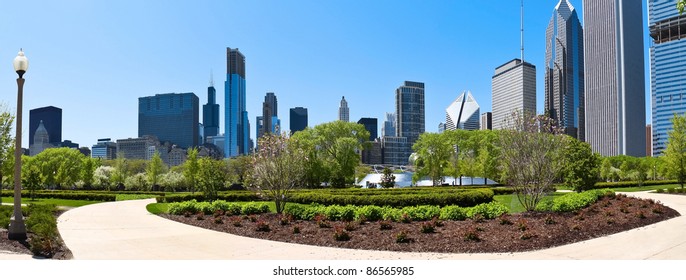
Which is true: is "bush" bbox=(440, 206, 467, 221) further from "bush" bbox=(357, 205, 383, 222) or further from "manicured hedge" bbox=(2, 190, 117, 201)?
"manicured hedge" bbox=(2, 190, 117, 201)

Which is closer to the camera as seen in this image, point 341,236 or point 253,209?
point 341,236

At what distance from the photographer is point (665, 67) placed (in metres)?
160

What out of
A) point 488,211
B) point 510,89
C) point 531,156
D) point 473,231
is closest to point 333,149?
point 531,156

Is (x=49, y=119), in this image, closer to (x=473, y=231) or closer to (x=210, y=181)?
(x=210, y=181)

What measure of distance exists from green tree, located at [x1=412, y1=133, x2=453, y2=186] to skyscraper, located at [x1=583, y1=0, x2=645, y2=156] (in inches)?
5783

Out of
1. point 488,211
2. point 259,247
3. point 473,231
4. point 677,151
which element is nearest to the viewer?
point 473,231

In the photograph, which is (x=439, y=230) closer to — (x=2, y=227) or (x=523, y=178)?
(x=523, y=178)

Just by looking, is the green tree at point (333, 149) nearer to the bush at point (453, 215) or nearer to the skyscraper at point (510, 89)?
the bush at point (453, 215)


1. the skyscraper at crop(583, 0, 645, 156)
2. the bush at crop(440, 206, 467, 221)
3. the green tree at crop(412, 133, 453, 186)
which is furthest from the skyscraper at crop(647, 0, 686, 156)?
the bush at crop(440, 206, 467, 221)

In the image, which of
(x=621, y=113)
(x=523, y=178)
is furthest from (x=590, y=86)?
(x=523, y=178)

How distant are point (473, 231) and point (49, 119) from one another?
144 ft

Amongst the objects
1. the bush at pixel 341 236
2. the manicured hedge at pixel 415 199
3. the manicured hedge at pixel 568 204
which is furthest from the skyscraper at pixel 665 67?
the bush at pixel 341 236

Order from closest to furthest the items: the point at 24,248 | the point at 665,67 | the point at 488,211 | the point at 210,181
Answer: the point at 24,248
the point at 488,211
the point at 210,181
the point at 665,67

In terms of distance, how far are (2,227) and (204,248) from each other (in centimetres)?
839
